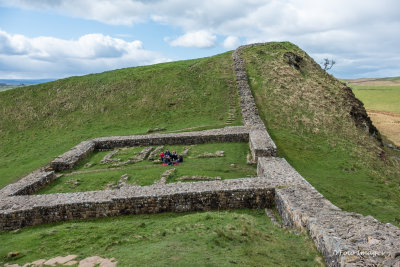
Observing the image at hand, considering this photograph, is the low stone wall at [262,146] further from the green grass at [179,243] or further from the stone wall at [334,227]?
the green grass at [179,243]

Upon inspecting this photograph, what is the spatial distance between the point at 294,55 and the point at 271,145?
3495 centimetres

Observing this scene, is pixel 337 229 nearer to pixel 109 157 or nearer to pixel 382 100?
pixel 109 157

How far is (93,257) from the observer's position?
955 centimetres

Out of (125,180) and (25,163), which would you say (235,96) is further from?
(25,163)

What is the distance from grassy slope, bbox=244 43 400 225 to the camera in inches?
735

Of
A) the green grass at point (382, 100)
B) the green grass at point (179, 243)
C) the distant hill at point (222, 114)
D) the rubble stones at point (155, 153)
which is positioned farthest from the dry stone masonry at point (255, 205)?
the green grass at point (382, 100)

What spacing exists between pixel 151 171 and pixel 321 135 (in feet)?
69.2

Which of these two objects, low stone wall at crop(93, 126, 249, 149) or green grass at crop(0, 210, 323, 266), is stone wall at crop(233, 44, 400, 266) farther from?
low stone wall at crop(93, 126, 249, 149)

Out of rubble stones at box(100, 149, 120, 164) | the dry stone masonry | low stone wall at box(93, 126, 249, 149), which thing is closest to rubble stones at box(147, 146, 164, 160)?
low stone wall at box(93, 126, 249, 149)

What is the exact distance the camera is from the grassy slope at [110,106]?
115 feet

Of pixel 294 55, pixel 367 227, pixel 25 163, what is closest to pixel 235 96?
pixel 294 55

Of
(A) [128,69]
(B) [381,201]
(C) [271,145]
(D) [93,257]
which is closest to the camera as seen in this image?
(D) [93,257]

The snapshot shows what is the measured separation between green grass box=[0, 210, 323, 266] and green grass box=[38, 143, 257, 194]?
6454mm

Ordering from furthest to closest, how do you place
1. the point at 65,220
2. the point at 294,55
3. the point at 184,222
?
1. the point at 294,55
2. the point at 65,220
3. the point at 184,222
